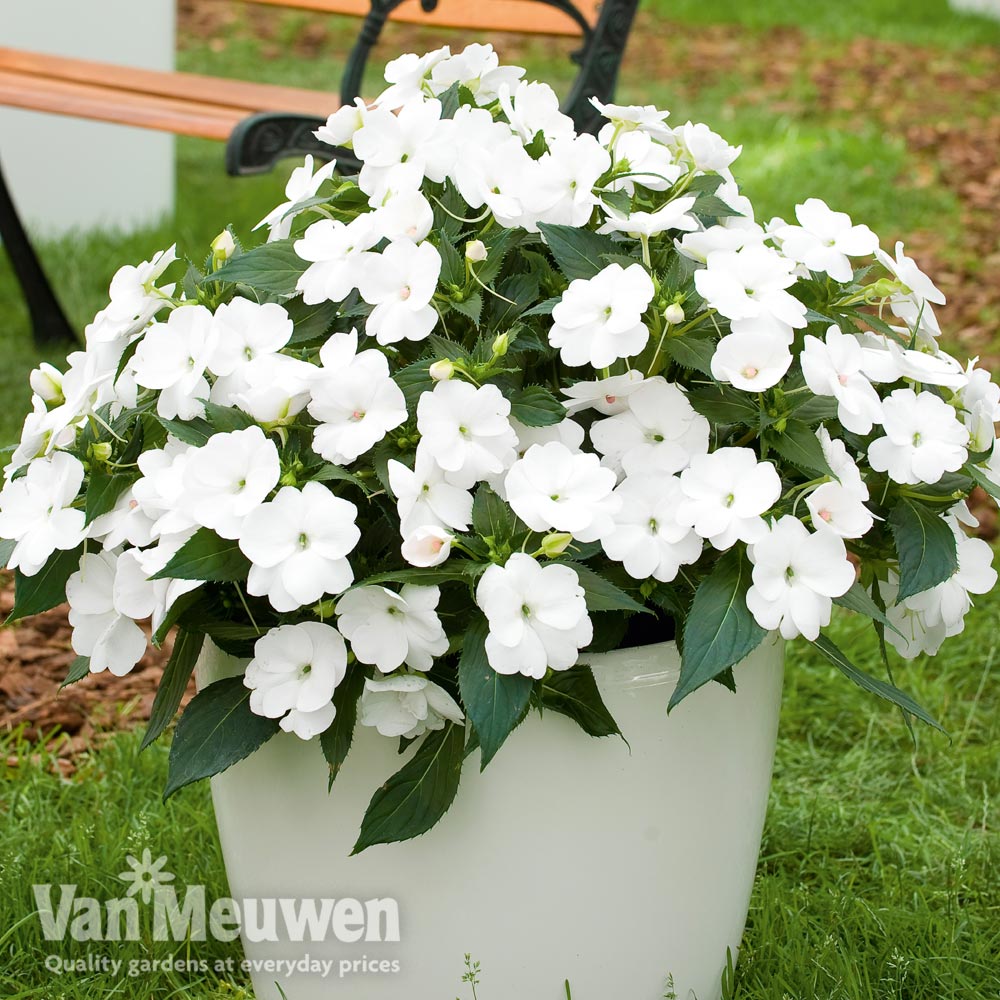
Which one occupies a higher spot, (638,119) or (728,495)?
(638,119)

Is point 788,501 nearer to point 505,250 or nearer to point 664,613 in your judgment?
point 664,613

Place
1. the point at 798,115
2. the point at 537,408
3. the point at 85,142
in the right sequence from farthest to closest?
the point at 798,115 < the point at 85,142 < the point at 537,408

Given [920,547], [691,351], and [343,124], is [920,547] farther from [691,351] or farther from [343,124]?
[343,124]

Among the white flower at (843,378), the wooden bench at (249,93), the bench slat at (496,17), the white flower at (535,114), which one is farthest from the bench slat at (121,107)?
the white flower at (843,378)

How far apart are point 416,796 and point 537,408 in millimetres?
319

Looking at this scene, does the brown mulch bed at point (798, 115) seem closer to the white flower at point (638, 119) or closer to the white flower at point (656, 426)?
the white flower at point (656, 426)

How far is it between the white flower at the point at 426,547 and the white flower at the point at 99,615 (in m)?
0.29

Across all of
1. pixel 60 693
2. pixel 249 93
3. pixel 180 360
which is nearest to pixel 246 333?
pixel 180 360

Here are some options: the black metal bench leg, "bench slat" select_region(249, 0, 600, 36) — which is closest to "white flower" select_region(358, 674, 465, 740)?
"bench slat" select_region(249, 0, 600, 36)

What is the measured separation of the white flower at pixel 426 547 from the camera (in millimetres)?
1036

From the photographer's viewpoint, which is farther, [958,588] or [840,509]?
[958,588]

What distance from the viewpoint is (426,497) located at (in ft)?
3.53

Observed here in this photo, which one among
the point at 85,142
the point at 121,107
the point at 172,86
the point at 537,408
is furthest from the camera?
the point at 85,142

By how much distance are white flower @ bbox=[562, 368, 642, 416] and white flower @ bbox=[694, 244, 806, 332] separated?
0.29 ft
